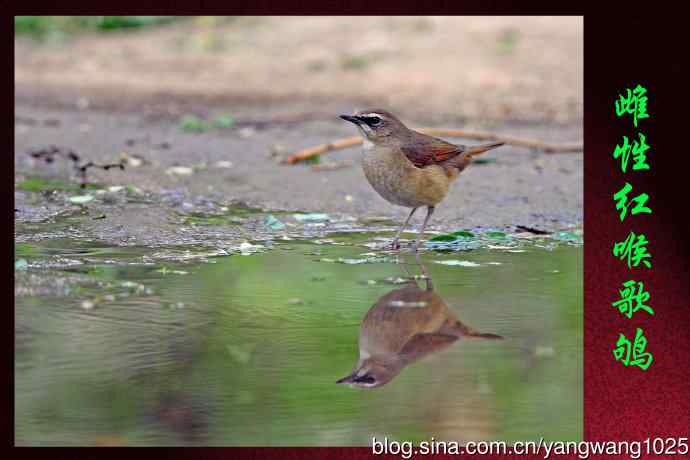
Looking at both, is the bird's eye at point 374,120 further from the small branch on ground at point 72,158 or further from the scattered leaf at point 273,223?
the small branch on ground at point 72,158

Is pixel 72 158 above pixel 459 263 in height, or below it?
above

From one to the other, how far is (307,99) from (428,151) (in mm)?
5380

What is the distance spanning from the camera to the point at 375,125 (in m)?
7.18

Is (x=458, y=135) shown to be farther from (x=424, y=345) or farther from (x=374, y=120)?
(x=424, y=345)

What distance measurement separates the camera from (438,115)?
11.6 meters

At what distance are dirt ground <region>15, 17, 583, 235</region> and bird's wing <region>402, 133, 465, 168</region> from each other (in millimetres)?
641

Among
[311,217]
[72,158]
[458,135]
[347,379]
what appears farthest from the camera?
[72,158]

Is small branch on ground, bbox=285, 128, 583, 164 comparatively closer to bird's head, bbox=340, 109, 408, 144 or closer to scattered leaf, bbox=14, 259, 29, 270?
bird's head, bbox=340, 109, 408, 144

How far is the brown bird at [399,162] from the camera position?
7.10 metres

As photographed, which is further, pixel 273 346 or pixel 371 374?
pixel 273 346

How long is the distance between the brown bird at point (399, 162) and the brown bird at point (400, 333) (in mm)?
1295

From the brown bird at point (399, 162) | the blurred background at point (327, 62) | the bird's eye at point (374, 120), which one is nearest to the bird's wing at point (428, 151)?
the brown bird at point (399, 162)

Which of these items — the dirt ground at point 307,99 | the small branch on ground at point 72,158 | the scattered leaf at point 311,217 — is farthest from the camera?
the small branch on ground at point 72,158

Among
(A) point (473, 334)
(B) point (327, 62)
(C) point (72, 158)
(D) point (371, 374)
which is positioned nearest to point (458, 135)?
(C) point (72, 158)
